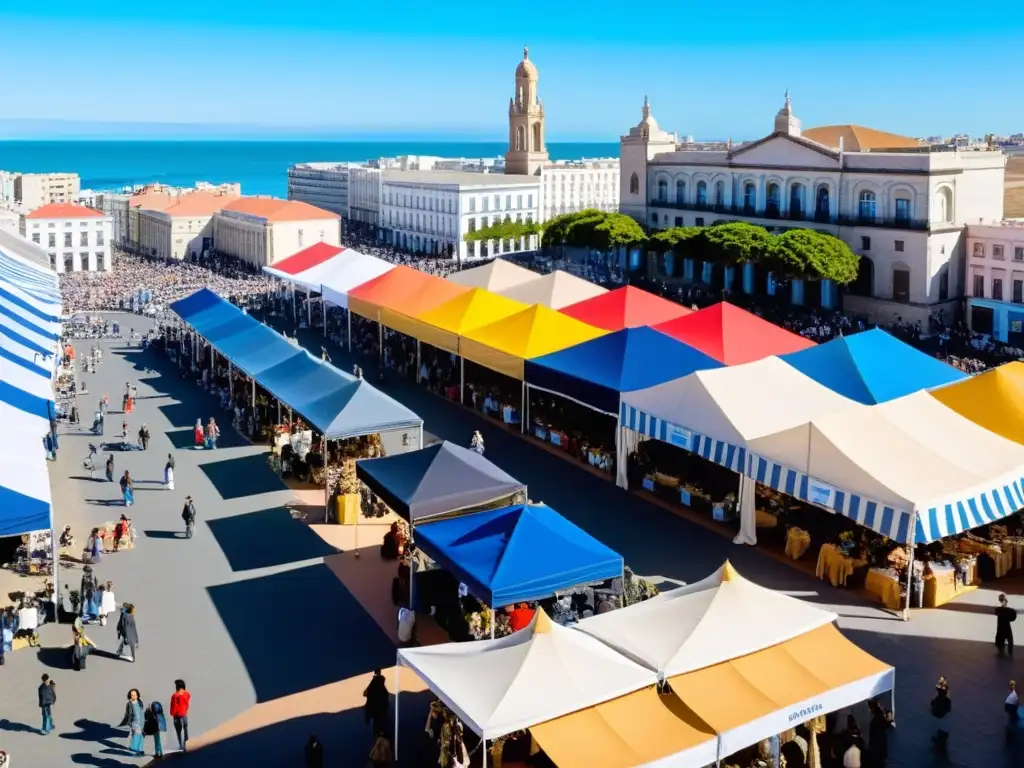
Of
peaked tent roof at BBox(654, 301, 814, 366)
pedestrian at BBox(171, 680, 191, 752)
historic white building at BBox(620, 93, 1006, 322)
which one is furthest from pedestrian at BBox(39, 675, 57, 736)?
historic white building at BBox(620, 93, 1006, 322)

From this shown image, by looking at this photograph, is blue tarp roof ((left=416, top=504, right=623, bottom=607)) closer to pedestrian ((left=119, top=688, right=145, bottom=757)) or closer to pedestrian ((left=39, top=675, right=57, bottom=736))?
pedestrian ((left=119, top=688, right=145, bottom=757))

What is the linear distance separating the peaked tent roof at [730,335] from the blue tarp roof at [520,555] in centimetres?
1118

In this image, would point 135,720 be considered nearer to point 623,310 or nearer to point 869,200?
point 623,310

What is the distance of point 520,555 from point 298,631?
377 centimetres

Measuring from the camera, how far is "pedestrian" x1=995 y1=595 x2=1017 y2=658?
49.3 feet

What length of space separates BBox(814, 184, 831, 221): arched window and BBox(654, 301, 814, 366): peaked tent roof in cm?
2922

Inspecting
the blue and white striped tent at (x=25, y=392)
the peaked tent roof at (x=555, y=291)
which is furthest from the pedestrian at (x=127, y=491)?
→ the peaked tent roof at (x=555, y=291)

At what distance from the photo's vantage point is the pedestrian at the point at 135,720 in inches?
504

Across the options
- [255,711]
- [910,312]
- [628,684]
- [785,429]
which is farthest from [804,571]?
[910,312]

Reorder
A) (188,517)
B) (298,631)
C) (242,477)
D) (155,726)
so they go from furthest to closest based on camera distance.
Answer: (242,477), (188,517), (298,631), (155,726)

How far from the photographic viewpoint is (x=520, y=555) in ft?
48.2

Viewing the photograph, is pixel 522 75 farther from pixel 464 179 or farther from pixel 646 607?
pixel 646 607

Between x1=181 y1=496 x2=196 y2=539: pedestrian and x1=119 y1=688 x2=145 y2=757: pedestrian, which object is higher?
x1=181 y1=496 x2=196 y2=539: pedestrian

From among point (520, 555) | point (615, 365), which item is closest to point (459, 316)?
point (615, 365)
